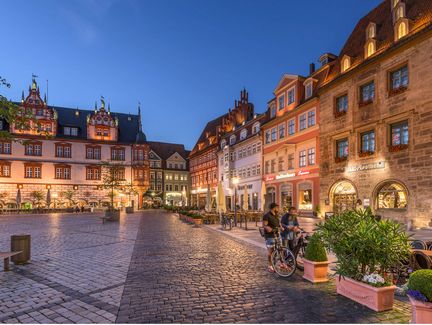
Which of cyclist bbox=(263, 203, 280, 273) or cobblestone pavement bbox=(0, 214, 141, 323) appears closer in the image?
cobblestone pavement bbox=(0, 214, 141, 323)

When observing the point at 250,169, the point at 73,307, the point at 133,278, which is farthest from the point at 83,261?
the point at 250,169

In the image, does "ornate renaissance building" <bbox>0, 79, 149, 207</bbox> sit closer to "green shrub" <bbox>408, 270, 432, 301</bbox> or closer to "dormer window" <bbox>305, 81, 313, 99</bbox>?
"dormer window" <bbox>305, 81, 313, 99</bbox>

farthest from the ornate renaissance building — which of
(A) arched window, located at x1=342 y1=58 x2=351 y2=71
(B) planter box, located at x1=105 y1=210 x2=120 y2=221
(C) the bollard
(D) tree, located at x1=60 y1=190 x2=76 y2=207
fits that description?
(C) the bollard

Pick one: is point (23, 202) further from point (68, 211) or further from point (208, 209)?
point (208, 209)

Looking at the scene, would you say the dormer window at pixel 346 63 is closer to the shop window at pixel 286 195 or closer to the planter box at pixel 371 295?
the shop window at pixel 286 195

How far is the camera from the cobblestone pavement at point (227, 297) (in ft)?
17.9

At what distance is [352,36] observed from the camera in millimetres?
28547

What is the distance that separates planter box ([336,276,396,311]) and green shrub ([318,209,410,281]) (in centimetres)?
21

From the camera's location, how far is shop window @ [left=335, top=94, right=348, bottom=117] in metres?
25.9

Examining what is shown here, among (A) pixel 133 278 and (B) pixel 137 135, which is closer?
(A) pixel 133 278

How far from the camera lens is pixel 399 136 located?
2111 centimetres

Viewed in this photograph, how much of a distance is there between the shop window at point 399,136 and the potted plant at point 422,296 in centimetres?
1796

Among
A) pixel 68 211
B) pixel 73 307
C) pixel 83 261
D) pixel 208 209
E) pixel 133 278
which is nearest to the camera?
pixel 73 307

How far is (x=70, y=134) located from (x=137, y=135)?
11369 millimetres
